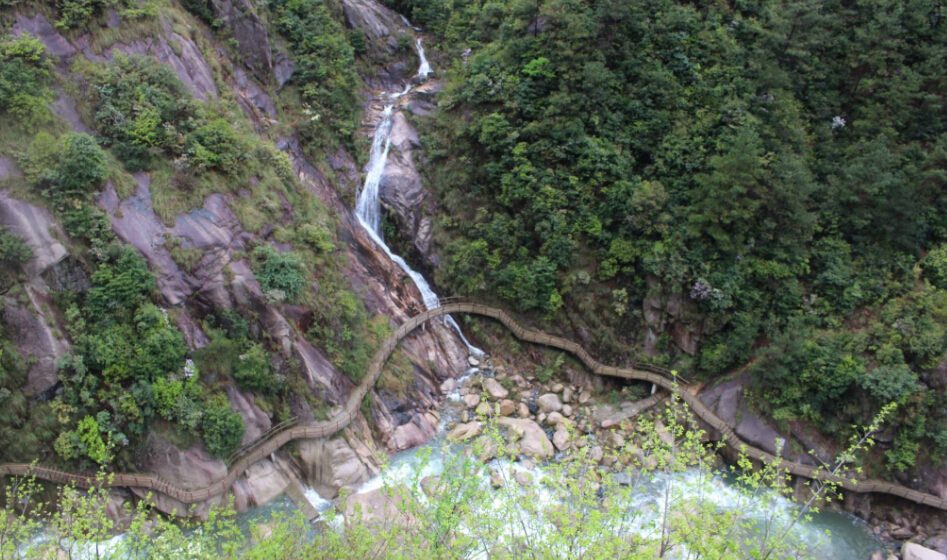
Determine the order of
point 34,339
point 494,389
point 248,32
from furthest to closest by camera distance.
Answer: point 248,32, point 494,389, point 34,339

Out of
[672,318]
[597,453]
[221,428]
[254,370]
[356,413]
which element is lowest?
[597,453]

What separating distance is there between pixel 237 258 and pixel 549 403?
13.7m

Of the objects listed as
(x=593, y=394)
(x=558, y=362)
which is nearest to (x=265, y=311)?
(x=558, y=362)

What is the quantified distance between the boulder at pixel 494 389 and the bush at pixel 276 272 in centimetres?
889

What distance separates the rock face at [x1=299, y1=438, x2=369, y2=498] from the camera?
18453 mm

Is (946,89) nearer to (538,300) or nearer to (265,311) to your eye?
(538,300)

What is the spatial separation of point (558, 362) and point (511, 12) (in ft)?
58.8

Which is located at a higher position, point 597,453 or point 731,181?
point 731,181

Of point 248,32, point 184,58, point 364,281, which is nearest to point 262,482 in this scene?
point 364,281

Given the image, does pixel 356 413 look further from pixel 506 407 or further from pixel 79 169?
pixel 79 169

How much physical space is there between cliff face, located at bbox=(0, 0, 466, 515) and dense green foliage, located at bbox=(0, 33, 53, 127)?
492 millimetres

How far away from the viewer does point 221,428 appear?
1706 cm

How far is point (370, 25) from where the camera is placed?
32.1 m

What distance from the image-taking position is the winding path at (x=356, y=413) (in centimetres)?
1627
